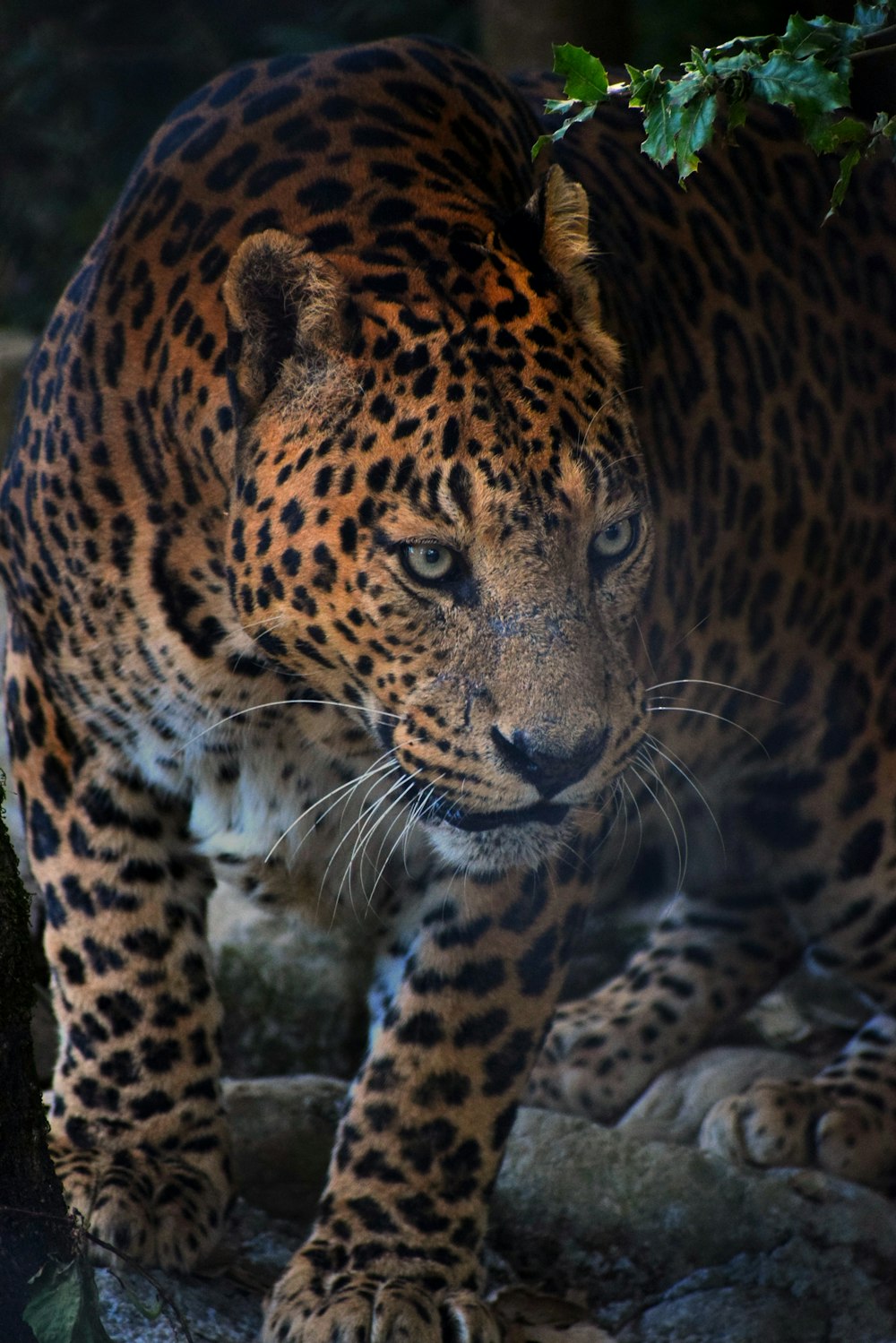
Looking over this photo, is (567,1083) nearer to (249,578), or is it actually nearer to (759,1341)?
(759,1341)

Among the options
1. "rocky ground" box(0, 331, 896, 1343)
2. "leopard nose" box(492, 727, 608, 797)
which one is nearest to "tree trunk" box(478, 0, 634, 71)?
"rocky ground" box(0, 331, 896, 1343)

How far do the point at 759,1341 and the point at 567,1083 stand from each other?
5.27 ft

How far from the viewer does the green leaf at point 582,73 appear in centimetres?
285

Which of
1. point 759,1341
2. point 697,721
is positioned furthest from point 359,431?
point 759,1341

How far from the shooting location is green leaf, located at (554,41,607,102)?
285 centimetres

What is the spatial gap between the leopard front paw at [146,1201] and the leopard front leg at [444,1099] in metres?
0.29

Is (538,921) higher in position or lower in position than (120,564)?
lower

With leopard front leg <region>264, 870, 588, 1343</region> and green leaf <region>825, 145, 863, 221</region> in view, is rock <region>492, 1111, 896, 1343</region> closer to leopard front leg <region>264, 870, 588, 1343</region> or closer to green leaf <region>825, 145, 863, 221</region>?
leopard front leg <region>264, 870, 588, 1343</region>

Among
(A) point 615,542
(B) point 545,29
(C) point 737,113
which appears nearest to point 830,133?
(C) point 737,113

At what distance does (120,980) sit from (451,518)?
1520mm

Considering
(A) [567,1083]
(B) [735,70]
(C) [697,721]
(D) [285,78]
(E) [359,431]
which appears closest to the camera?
(B) [735,70]

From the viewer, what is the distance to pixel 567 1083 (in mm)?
5406

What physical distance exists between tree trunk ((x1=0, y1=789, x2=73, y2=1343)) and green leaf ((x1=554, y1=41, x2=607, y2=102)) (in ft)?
5.10

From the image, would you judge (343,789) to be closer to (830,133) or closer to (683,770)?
(683,770)
